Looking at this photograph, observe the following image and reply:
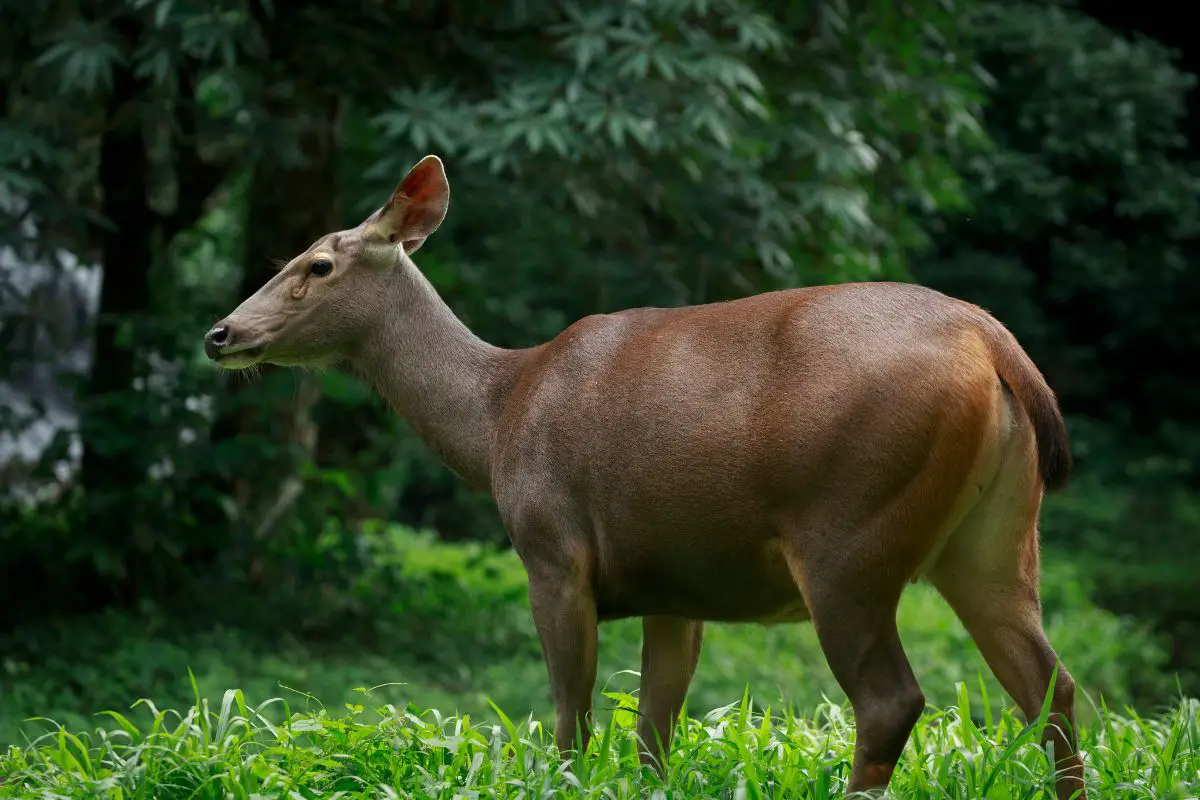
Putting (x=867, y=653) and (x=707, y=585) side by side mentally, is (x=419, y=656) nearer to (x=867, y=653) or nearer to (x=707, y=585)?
(x=707, y=585)

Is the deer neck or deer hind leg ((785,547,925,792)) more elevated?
the deer neck

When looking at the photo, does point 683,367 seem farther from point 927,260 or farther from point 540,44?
point 927,260

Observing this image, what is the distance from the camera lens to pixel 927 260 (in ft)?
54.7

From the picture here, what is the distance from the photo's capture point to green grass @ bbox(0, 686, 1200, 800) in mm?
4496

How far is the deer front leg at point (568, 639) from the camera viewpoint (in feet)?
15.6

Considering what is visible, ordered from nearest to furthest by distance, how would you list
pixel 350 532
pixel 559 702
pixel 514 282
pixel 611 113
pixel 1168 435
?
pixel 559 702 < pixel 611 113 < pixel 350 532 < pixel 514 282 < pixel 1168 435

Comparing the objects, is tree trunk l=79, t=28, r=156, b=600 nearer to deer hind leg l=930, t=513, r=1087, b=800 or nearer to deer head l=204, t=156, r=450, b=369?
deer head l=204, t=156, r=450, b=369

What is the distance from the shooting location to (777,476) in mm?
4355

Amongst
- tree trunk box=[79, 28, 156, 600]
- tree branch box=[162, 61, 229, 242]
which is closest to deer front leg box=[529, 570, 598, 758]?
tree trunk box=[79, 28, 156, 600]

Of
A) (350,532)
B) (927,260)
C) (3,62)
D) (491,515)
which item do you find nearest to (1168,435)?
(927,260)

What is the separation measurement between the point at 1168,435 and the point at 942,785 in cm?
1244

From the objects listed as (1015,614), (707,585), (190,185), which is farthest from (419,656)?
(1015,614)

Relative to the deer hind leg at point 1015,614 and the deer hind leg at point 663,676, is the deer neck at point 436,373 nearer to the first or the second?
the deer hind leg at point 663,676

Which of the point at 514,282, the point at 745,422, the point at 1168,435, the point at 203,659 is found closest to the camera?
the point at 745,422
